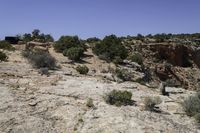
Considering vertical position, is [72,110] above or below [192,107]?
above

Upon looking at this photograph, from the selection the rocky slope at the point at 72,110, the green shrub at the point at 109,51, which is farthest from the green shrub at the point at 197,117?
the green shrub at the point at 109,51

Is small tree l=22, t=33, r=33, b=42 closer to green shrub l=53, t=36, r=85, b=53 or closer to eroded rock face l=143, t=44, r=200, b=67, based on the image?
green shrub l=53, t=36, r=85, b=53

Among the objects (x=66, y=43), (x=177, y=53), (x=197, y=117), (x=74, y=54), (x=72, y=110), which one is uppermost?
(x=66, y=43)

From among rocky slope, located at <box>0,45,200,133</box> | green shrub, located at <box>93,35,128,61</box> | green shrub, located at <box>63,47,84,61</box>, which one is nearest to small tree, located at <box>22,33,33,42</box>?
green shrub, located at <box>93,35,128,61</box>

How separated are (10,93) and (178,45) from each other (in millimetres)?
37824

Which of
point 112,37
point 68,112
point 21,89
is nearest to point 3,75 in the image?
point 21,89

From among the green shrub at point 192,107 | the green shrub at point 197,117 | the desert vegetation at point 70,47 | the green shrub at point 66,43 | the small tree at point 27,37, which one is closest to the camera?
the green shrub at point 197,117

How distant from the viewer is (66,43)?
3641 centimetres

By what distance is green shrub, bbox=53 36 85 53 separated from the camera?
35500 mm

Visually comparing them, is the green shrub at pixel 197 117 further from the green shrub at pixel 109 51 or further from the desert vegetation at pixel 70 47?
the green shrub at pixel 109 51

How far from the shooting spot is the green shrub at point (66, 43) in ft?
116

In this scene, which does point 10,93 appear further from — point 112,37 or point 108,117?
point 112,37

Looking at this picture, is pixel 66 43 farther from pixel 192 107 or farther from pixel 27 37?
pixel 192 107

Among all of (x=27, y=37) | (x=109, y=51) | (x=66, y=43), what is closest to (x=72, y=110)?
(x=109, y=51)
